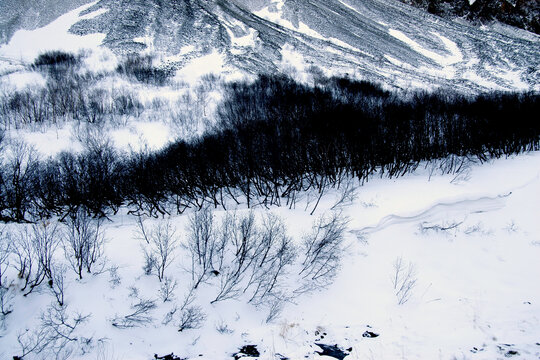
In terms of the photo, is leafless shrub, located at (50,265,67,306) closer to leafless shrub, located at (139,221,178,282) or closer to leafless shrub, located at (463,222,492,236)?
leafless shrub, located at (139,221,178,282)

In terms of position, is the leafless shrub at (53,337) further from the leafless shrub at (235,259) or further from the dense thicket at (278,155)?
the dense thicket at (278,155)

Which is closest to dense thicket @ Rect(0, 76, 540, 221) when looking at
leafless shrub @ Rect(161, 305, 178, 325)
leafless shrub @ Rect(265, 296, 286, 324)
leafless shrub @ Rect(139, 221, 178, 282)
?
leafless shrub @ Rect(139, 221, 178, 282)

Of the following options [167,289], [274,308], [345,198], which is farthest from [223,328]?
[345,198]

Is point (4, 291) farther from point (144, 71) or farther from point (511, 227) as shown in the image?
point (144, 71)

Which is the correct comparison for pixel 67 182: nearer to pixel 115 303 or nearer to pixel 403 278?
pixel 115 303

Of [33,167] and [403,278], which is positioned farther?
[33,167]

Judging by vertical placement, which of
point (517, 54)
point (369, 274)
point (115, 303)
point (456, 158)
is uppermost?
point (517, 54)

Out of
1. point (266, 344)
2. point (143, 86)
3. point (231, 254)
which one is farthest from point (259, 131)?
point (143, 86)
